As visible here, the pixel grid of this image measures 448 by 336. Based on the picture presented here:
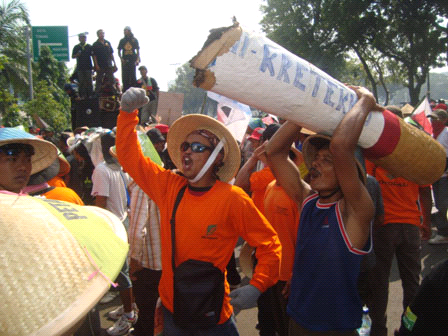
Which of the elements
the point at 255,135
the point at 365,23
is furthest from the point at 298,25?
the point at 255,135

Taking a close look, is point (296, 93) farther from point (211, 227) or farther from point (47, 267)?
point (47, 267)

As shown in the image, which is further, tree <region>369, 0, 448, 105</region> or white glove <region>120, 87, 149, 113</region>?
tree <region>369, 0, 448, 105</region>

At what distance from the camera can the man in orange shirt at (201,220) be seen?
221 cm

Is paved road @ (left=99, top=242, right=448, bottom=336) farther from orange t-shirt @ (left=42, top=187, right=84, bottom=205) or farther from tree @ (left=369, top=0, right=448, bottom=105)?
tree @ (left=369, top=0, right=448, bottom=105)

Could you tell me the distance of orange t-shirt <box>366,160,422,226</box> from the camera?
3.59m

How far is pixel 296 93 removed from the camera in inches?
67.0

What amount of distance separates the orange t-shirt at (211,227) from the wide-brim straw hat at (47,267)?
1.30 metres

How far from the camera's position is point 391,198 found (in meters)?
3.65

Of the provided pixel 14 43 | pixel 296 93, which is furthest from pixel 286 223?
pixel 14 43

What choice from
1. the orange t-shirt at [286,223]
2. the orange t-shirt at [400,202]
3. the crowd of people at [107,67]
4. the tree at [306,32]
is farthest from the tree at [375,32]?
the orange t-shirt at [286,223]

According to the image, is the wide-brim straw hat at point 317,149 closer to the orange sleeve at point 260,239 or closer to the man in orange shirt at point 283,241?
the orange sleeve at point 260,239

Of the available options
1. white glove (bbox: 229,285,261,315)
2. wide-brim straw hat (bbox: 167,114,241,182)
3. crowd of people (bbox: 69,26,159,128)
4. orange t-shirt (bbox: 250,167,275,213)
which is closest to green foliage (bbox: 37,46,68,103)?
crowd of people (bbox: 69,26,159,128)

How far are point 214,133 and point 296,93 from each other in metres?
0.92

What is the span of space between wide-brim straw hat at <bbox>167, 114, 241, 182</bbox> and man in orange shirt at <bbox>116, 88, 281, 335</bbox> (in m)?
0.09
